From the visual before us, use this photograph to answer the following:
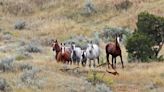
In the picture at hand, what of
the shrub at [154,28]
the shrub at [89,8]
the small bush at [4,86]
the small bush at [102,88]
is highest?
the shrub at [89,8]

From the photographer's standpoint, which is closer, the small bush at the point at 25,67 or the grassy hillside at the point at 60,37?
the grassy hillside at the point at 60,37

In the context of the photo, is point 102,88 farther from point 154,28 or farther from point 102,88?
point 154,28

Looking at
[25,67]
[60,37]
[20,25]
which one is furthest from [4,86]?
[20,25]

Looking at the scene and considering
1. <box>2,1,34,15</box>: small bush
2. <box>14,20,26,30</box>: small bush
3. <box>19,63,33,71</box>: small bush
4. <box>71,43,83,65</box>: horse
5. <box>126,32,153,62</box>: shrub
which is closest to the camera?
<box>19,63,33,71</box>: small bush

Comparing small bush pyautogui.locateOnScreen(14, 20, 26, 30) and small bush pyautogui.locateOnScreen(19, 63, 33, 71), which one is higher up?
small bush pyautogui.locateOnScreen(14, 20, 26, 30)

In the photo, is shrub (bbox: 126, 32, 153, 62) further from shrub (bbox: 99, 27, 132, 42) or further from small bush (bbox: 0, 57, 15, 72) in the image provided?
shrub (bbox: 99, 27, 132, 42)

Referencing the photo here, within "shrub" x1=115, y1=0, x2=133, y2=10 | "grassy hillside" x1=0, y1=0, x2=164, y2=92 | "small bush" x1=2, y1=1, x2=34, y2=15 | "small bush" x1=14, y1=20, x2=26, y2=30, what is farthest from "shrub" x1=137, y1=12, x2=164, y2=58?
"small bush" x1=2, y1=1, x2=34, y2=15

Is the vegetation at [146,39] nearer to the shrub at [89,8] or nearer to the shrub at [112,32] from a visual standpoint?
the shrub at [112,32]

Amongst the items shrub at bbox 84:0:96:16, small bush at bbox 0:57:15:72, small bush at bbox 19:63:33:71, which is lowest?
small bush at bbox 19:63:33:71

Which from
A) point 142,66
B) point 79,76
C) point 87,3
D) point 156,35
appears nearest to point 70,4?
point 87,3

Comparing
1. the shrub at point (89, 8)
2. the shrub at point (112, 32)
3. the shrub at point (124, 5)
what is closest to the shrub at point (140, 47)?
the shrub at point (112, 32)

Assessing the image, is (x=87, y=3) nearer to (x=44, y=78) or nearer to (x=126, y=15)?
(x=126, y=15)

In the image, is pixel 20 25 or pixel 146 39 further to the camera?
pixel 20 25

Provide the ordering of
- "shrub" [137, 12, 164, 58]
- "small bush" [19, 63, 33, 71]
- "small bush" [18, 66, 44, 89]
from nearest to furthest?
"small bush" [18, 66, 44, 89]
"small bush" [19, 63, 33, 71]
"shrub" [137, 12, 164, 58]
